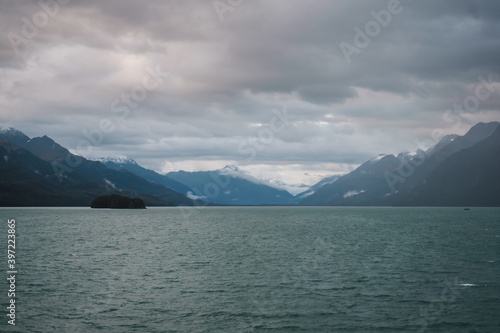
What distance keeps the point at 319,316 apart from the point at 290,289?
46.0 feet

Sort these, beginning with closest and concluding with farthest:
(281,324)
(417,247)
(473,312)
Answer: (281,324) < (473,312) < (417,247)

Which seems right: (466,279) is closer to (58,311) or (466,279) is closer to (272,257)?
(272,257)

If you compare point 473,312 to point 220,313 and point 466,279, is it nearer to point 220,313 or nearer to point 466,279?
point 466,279

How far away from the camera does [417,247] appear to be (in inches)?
4560

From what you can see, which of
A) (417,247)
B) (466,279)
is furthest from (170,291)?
(417,247)

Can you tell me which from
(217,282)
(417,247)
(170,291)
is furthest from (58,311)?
(417,247)

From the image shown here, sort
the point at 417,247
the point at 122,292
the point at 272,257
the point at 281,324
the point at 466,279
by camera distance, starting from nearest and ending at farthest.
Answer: the point at 281,324 < the point at 122,292 < the point at 466,279 < the point at 272,257 < the point at 417,247

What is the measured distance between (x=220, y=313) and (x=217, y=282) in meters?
18.4

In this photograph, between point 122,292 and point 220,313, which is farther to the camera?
point 122,292

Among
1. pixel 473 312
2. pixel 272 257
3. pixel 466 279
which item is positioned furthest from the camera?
pixel 272 257

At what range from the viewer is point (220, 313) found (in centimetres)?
4953

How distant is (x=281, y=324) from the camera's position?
45188 millimetres

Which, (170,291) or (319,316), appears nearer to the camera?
(319,316)

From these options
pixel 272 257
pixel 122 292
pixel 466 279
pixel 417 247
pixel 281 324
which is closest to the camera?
pixel 281 324
